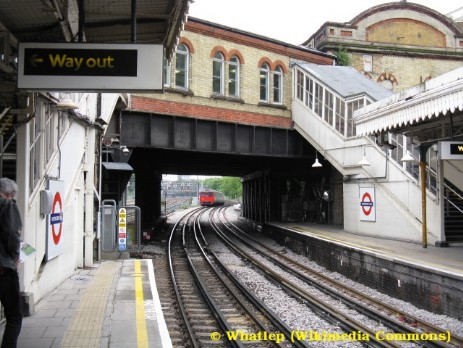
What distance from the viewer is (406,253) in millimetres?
12172

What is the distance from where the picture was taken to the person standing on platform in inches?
165

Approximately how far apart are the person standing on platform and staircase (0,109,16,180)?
7.10 ft

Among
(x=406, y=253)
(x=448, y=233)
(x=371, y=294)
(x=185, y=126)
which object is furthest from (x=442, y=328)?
(x=185, y=126)

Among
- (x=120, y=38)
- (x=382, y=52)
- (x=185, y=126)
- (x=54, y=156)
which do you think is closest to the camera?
(x=120, y=38)

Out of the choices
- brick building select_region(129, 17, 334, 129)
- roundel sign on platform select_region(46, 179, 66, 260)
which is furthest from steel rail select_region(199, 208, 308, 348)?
brick building select_region(129, 17, 334, 129)

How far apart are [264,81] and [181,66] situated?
491 centimetres

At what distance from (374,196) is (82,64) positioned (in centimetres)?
1426

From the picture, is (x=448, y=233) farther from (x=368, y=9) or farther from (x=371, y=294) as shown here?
(x=368, y=9)

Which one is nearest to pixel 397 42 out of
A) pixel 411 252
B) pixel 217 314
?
pixel 411 252

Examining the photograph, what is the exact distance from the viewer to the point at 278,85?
23766 mm

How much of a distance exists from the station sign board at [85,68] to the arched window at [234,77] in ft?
57.3

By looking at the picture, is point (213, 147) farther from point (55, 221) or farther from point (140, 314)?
point (140, 314)

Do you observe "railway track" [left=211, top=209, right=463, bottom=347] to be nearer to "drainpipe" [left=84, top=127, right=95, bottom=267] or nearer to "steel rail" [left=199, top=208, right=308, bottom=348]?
"steel rail" [left=199, top=208, right=308, bottom=348]

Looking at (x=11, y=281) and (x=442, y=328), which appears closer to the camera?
(x=11, y=281)
